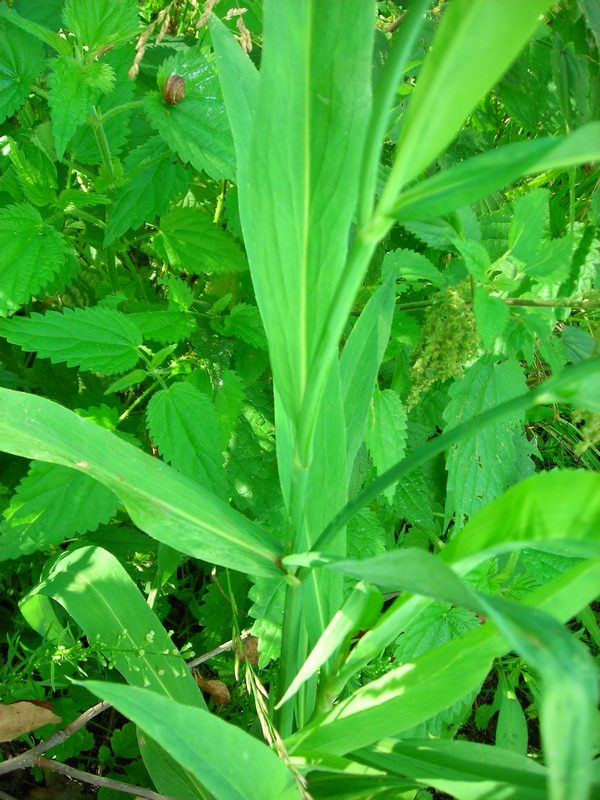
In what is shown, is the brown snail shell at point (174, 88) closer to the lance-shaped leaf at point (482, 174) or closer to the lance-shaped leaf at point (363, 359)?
the lance-shaped leaf at point (363, 359)

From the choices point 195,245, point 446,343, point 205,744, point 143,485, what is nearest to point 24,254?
point 195,245

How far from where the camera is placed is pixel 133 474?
2.23ft

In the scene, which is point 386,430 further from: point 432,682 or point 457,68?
point 457,68

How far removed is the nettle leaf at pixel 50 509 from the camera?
93 cm

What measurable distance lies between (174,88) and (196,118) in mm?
49

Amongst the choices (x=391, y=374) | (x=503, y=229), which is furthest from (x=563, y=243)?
(x=391, y=374)

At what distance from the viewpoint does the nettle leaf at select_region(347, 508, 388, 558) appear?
1.06 metres

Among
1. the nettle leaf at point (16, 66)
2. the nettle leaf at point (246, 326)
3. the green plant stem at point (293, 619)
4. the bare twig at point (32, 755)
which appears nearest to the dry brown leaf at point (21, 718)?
the bare twig at point (32, 755)

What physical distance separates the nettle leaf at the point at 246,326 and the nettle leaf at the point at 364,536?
0.29 metres

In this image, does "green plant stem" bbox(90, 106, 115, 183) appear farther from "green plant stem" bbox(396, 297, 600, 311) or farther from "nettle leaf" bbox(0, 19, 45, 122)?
"green plant stem" bbox(396, 297, 600, 311)

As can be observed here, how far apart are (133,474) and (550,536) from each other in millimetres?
374

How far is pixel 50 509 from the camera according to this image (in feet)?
3.10

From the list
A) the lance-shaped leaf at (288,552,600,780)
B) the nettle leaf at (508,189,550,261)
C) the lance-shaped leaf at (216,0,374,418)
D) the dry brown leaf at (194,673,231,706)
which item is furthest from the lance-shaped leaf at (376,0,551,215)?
the dry brown leaf at (194,673,231,706)

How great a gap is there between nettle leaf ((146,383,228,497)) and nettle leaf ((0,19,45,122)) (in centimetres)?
44
